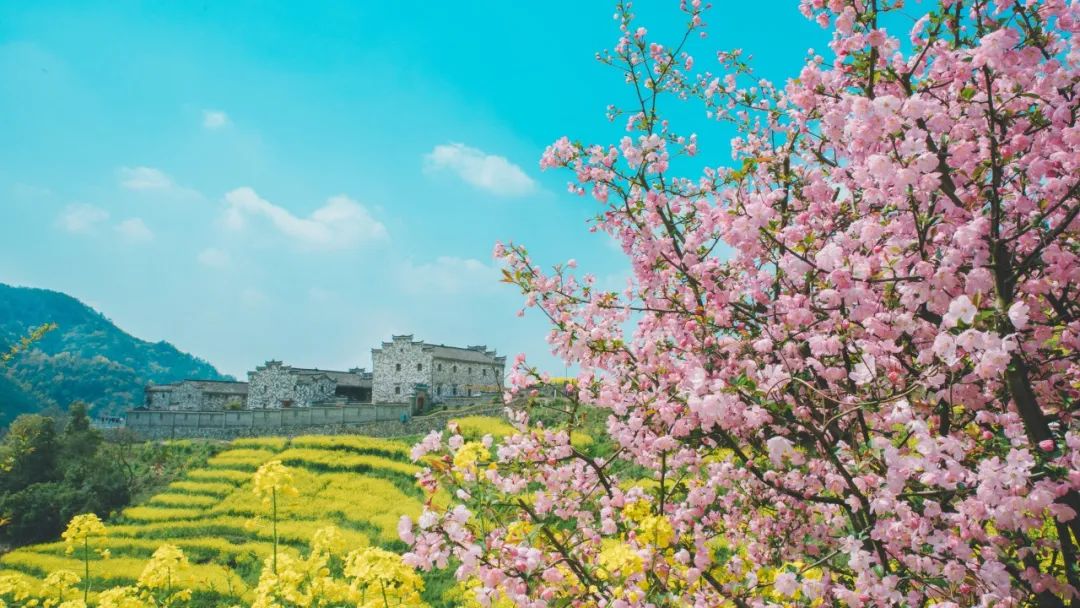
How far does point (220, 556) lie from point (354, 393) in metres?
40.9

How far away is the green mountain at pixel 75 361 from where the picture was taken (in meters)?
89.3

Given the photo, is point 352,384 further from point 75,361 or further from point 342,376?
point 75,361

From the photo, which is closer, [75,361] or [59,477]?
[59,477]

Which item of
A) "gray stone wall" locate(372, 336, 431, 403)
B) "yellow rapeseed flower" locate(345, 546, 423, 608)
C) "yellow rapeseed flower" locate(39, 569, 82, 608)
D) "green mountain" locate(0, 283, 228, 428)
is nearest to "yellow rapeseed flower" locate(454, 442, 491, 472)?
"yellow rapeseed flower" locate(345, 546, 423, 608)

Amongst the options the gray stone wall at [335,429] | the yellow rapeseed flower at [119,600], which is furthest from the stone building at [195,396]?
the yellow rapeseed flower at [119,600]

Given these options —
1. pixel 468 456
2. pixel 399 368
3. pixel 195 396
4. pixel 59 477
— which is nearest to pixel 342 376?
pixel 399 368

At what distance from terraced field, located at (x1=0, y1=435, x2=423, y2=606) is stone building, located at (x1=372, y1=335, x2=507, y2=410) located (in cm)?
1963

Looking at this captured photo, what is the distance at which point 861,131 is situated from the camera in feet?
10.6

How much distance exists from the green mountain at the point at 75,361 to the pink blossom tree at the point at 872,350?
90.1m

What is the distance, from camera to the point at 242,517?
73.5 ft

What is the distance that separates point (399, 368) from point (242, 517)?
31.5 metres

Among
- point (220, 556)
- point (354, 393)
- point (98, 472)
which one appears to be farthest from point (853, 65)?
point (354, 393)

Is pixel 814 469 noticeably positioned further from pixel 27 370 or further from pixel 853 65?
pixel 27 370

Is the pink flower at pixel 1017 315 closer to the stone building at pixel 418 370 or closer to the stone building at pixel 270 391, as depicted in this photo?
the stone building at pixel 418 370
